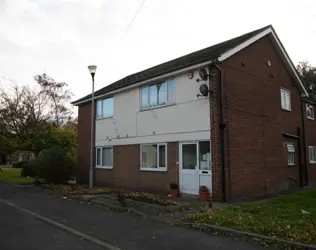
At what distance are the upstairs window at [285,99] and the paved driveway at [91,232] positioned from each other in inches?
435

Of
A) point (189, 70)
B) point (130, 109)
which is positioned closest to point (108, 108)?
point (130, 109)

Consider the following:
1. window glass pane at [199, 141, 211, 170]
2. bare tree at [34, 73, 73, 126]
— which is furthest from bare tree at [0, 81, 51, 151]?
window glass pane at [199, 141, 211, 170]

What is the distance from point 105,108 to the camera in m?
17.9

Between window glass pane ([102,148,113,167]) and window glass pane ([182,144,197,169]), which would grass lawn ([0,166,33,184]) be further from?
window glass pane ([182,144,197,169])

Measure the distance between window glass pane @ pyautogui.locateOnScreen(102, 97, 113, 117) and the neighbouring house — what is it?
56mm

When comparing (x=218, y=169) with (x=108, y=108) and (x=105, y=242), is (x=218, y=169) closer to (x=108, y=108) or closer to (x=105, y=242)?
(x=105, y=242)

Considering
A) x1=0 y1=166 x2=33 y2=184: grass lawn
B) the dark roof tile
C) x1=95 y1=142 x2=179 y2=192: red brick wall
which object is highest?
the dark roof tile

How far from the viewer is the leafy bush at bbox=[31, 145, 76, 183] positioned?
17.1m

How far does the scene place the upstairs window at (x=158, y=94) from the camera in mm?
13797

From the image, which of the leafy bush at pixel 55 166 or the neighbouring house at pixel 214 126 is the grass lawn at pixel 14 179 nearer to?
the leafy bush at pixel 55 166

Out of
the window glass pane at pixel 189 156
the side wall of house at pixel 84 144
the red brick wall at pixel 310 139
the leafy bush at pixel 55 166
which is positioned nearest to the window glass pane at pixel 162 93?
the window glass pane at pixel 189 156

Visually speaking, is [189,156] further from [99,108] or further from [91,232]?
[99,108]

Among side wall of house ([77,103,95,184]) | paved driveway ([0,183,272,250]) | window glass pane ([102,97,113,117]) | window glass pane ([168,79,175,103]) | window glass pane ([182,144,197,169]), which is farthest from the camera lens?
side wall of house ([77,103,95,184])

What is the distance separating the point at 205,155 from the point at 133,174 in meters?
4.44
